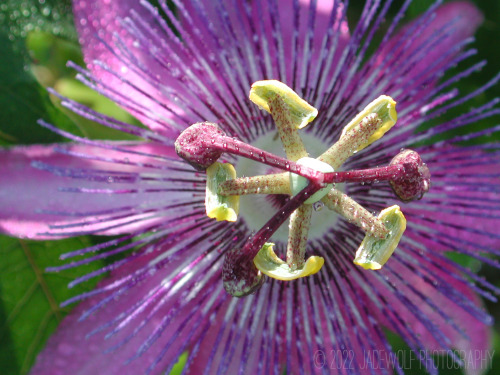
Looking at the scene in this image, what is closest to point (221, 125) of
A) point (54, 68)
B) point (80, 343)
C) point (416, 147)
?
point (416, 147)

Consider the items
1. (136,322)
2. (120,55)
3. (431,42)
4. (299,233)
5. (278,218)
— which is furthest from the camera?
(431,42)

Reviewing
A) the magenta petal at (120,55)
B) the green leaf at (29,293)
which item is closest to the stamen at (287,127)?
the magenta petal at (120,55)

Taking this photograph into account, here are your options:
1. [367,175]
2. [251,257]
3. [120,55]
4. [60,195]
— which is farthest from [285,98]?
[60,195]

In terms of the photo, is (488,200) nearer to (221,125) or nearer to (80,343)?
(221,125)

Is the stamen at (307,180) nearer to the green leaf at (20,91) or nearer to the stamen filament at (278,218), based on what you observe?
the stamen filament at (278,218)

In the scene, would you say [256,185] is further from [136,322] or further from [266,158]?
[136,322]

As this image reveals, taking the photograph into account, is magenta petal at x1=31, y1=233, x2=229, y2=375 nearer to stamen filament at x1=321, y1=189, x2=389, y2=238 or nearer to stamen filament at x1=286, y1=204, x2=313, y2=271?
stamen filament at x1=286, y1=204, x2=313, y2=271

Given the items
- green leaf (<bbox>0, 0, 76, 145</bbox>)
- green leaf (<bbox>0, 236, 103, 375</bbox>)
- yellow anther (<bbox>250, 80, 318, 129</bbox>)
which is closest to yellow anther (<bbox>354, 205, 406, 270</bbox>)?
yellow anther (<bbox>250, 80, 318, 129</bbox>)
